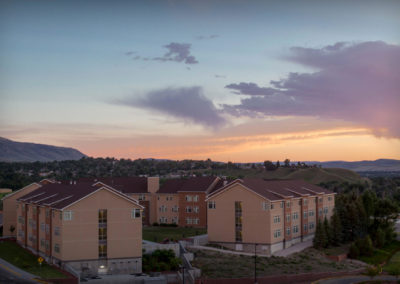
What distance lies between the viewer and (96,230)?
58.0 metres

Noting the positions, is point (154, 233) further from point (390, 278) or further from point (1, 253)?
point (390, 278)

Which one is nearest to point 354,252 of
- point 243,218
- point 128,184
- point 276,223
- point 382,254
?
point 382,254

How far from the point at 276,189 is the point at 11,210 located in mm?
39666

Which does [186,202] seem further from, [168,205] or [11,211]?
[11,211]

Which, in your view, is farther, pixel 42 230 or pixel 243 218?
pixel 243 218

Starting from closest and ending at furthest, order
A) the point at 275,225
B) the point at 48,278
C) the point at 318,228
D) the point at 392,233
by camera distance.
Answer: the point at 48,278
the point at 275,225
the point at 318,228
the point at 392,233

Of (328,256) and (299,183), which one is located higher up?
(299,183)

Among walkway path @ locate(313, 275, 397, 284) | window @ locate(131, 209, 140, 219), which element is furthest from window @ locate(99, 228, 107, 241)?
walkway path @ locate(313, 275, 397, 284)

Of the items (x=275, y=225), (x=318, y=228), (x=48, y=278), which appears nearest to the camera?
(x=48, y=278)

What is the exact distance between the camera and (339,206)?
8875cm

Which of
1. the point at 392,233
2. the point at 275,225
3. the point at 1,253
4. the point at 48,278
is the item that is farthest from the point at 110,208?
the point at 392,233

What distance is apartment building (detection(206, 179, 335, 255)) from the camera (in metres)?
71.9

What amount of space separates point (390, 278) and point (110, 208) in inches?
1352

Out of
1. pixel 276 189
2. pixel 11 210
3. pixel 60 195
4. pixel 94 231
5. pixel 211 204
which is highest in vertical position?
pixel 60 195
